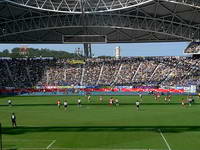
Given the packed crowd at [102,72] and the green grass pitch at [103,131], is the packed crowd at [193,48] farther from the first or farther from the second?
the green grass pitch at [103,131]

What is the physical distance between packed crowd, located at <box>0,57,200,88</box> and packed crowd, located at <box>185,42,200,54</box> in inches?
96.4

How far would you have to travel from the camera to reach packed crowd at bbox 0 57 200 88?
9406cm

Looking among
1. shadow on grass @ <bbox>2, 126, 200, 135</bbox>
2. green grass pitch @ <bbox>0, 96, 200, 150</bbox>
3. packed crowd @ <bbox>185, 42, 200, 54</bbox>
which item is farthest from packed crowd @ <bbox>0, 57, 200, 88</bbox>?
shadow on grass @ <bbox>2, 126, 200, 135</bbox>

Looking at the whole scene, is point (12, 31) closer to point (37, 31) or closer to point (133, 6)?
point (37, 31)

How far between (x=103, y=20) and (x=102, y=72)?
52.0ft

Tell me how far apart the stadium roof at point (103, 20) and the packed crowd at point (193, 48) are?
1.94 metres

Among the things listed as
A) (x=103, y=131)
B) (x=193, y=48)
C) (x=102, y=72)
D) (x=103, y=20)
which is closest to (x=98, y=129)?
(x=103, y=131)

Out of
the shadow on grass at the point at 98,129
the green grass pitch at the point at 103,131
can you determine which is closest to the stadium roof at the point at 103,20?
the green grass pitch at the point at 103,131

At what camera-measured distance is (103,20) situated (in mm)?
90750

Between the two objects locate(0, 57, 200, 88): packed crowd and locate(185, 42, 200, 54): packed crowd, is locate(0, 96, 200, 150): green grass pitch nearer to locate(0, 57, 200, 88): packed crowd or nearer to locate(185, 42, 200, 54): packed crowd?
locate(0, 57, 200, 88): packed crowd

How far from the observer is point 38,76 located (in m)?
100

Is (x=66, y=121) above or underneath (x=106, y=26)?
underneath

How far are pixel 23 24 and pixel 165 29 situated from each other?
106ft

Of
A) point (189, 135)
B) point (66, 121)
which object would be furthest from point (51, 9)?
point (189, 135)
